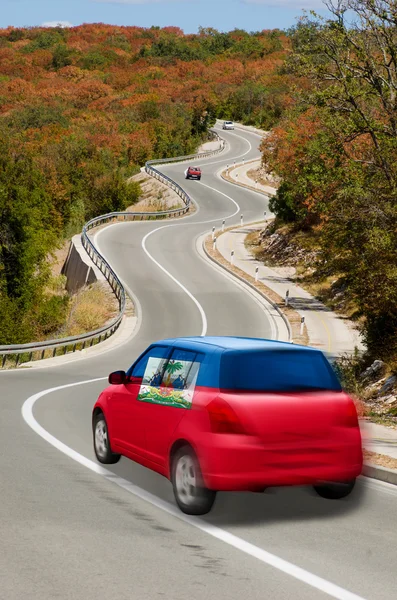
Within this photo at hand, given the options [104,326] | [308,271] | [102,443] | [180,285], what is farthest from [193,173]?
[102,443]

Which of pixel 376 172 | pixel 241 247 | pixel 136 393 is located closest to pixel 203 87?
pixel 241 247

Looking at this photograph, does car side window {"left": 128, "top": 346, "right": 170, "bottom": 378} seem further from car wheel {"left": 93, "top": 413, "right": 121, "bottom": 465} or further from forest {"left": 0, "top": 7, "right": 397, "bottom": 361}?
forest {"left": 0, "top": 7, "right": 397, "bottom": 361}

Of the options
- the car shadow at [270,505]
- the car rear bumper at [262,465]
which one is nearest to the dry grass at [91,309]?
the car shadow at [270,505]

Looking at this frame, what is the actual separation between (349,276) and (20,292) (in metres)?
34.9

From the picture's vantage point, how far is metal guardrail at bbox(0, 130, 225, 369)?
27.1 m

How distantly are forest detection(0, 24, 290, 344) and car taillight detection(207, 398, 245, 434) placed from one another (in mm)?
16999

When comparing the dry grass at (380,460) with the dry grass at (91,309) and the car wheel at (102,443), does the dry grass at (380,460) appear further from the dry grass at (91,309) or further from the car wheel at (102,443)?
the dry grass at (91,309)

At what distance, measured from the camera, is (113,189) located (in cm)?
7962

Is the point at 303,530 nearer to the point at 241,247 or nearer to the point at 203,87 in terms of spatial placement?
the point at 241,247

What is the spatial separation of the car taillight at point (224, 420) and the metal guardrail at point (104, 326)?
18.7 meters

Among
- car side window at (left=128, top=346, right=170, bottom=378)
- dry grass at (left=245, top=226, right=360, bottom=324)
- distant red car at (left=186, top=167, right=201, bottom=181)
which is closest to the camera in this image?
car side window at (left=128, top=346, right=170, bottom=378)

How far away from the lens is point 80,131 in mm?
115938

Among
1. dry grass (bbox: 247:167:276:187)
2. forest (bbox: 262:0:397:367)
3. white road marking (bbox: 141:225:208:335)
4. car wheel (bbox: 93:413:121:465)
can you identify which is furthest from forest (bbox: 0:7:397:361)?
dry grass (bbox: 247:167:276:187)

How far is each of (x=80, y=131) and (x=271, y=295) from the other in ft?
256
